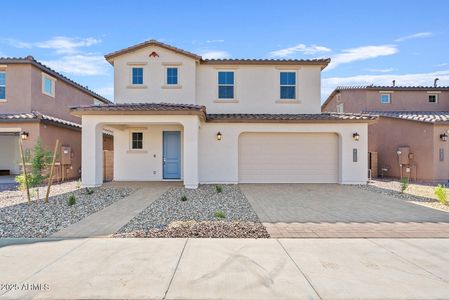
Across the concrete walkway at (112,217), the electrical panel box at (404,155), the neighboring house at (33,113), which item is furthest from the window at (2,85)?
the electrical panel box at (404,155)

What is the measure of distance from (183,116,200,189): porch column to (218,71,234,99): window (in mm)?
4049

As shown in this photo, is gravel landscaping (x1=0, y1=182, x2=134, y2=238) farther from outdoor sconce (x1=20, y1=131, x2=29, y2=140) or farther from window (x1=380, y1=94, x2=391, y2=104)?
window (x1=380, y1=94, x2=391, y2=104)

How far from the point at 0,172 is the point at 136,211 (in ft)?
55.9

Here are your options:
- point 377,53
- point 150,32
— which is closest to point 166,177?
point 150,32

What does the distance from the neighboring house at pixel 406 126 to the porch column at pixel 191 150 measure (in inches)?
484

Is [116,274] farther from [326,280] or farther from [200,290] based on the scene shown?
[326,280]

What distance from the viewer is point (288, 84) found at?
16094 mm

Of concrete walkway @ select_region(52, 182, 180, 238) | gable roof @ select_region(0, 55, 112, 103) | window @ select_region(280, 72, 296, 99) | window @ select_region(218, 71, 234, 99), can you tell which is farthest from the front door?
gable roof @ select_region(0, 55, 112, 103)

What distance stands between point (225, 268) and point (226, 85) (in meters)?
12.6

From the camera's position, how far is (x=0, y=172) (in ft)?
65.4

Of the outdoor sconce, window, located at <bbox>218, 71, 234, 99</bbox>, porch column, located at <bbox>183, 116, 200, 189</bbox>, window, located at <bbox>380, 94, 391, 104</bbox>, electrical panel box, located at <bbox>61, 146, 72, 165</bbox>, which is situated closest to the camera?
porch column, located at <bbox>183, 116, 200, 189</bbox>

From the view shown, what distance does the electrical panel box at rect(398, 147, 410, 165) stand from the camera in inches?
667

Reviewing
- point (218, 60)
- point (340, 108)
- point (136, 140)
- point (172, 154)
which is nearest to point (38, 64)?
point (136, 140)

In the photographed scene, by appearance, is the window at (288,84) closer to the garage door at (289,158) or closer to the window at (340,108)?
A: the garage door at (289,158)
